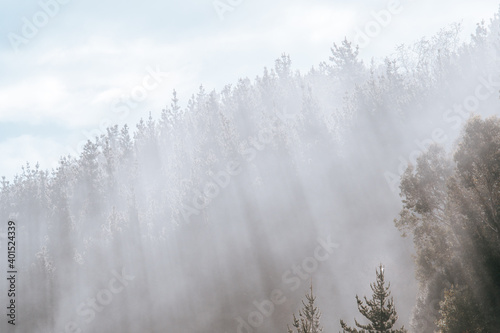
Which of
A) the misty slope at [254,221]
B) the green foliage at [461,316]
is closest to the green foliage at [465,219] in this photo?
the green foliage at [461,316]

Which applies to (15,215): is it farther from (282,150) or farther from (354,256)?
(354,256)

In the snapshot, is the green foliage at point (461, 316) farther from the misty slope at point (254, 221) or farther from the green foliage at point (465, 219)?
the misty slope at point (254, 221)

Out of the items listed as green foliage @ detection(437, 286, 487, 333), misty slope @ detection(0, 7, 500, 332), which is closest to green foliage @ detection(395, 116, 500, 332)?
green foliage @ detection(437, 286, 487, 333)

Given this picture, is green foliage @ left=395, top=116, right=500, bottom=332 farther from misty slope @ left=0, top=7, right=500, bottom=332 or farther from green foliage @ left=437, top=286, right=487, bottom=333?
misty slope @ left=0, top=7, right=500, bottom=332

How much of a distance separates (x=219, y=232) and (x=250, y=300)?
12.3 metres

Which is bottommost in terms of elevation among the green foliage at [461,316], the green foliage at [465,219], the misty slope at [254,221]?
the green foliage at [461,316]

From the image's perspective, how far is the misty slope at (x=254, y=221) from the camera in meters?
46.8

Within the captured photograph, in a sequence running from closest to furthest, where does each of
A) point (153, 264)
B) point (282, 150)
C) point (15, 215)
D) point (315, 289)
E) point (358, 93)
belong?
point (315, 289), point (153, 264), point (282, 150), point (358, 93), point (15, 215)

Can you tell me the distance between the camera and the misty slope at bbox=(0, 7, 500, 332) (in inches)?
1842

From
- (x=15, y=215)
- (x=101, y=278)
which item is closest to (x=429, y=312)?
(x=101, y=278)

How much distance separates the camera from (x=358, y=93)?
64.7 meters

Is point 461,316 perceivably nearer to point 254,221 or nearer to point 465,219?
point 465,219

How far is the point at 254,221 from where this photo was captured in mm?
56000

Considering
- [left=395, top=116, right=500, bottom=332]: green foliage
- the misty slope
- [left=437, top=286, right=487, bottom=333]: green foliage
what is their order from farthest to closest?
1. the misty slope
2. [left=395, top=116, right=500, bottom=332]: green foliage
3. [left=437, top=286, right=487, bottom=333]: green foliage
